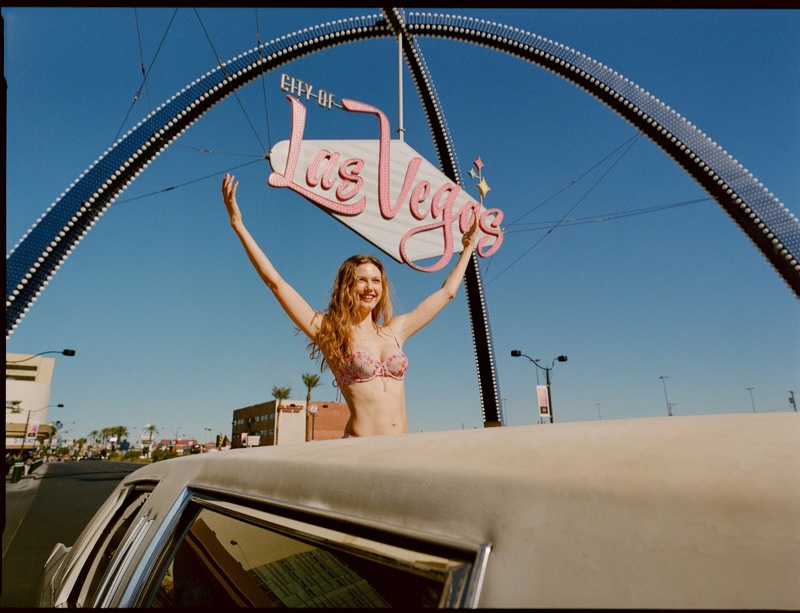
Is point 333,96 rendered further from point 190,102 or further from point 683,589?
point 683,589

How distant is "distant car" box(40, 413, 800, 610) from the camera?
54 cm

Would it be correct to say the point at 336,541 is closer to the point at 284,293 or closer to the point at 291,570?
the point at 291,570

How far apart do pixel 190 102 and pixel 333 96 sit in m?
5.94

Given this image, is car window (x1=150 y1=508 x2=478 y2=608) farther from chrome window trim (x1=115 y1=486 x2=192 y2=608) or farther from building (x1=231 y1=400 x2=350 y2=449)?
building (x1=231 y1=400 x2=350 y2=449)

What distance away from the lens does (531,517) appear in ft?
2.13

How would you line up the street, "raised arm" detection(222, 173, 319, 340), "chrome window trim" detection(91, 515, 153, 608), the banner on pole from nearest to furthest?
"chrome window trim" detection(91, 515, 153, 608)
"raised arm" detection(222, 173, 319, 340)
the street
the banner on pole

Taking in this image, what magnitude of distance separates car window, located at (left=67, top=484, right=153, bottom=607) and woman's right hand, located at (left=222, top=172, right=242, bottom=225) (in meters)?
1.81

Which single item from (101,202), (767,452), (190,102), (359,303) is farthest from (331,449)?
(190,102)

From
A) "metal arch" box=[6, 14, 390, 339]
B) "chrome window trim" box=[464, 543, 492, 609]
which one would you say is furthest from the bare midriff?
"metal arch" box=[6, 14, 390, 339]

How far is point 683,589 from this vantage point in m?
0.53

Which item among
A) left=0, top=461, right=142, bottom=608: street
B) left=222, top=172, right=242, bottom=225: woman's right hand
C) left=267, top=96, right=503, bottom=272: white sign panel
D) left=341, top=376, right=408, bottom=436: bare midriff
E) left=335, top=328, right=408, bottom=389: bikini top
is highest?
left=267, top=96, right=503, bottom=272: white sign panel

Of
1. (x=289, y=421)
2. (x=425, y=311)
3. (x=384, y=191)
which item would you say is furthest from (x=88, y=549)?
(x=289, y=421)

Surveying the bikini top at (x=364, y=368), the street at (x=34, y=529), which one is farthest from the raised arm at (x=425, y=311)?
the street at (x=34, y=529)

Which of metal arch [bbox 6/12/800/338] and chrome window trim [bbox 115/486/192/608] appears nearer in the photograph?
chrome window trim [bbox 115/486/192/608]
